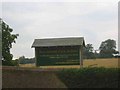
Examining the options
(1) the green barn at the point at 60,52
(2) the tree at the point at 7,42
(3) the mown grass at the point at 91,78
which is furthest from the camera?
(2) the tree at the point at 7,42

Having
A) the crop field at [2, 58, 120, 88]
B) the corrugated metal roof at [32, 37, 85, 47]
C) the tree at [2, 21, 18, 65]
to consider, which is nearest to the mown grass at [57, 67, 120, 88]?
the crop field at [2, 58, 120, 88]

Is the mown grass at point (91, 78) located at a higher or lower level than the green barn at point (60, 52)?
lower

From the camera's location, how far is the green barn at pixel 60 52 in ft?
65.4

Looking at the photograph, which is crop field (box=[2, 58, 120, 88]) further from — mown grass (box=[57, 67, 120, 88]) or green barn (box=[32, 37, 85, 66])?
green barn (box=[32, 37, 85, 66])

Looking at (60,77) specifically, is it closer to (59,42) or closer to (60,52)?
(60,52)

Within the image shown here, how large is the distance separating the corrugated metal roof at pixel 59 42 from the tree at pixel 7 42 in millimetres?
4062

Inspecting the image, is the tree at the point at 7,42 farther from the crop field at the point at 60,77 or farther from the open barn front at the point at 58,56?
the crop field at the point at 60,77

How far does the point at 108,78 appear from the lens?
18266 millimetres

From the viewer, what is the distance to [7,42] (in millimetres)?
25047

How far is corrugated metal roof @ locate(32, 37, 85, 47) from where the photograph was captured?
2057 cm

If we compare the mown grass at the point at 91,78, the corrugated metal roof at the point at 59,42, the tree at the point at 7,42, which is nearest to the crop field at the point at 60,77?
the mown grass at the point at 91,78

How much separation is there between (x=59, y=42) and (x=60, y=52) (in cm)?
133

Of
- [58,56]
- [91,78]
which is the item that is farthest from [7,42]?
[91,78]

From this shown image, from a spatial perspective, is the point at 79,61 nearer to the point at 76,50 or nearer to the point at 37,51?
the point at 76,50
